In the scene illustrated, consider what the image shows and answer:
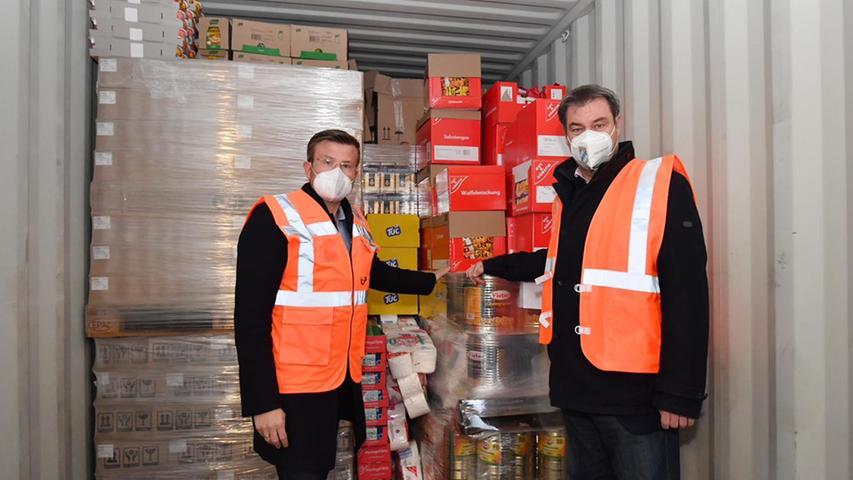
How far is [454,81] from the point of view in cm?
434

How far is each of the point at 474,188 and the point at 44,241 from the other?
2642 millimetres

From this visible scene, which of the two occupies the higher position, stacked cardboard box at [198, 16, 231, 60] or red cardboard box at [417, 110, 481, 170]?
stacked cardboard box at [198, 16, 231, 60]

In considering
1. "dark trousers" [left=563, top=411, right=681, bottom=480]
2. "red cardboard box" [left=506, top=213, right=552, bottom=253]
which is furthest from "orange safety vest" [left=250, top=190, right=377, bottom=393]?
"red cardboard box" [left=506, top=213, right=552, bottom=253]

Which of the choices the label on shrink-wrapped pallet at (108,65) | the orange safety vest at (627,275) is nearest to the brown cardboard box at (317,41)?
the label on shrink-wrapped pallet at (108,65)

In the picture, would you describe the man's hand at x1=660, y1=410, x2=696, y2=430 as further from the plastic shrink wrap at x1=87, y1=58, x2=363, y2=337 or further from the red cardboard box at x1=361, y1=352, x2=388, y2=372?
the plastic shrink wrap at x1=87, y1=58, x2=363, y2=337

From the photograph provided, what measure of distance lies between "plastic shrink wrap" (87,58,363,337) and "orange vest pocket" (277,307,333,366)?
151 centimetres

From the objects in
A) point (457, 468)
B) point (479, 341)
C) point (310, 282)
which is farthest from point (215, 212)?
point (457, 468)

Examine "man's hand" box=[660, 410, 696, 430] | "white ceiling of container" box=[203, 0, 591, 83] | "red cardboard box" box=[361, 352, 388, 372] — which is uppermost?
"white ceiling of container" box=[203, 0, 591, 83]

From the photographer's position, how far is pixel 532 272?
2768 millimetres

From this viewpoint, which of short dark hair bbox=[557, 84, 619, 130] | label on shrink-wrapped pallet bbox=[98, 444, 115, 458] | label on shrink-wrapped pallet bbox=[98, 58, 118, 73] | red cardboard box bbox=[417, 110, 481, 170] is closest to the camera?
short dark hair bbox=[557, 84, 619, 130]

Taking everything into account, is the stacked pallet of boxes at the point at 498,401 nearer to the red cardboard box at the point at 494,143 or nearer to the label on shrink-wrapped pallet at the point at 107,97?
the red cardboard box at the point at 494,143

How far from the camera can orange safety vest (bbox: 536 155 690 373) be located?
1.86 metres

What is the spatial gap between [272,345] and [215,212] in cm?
167

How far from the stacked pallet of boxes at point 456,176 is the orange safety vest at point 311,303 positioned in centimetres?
154
